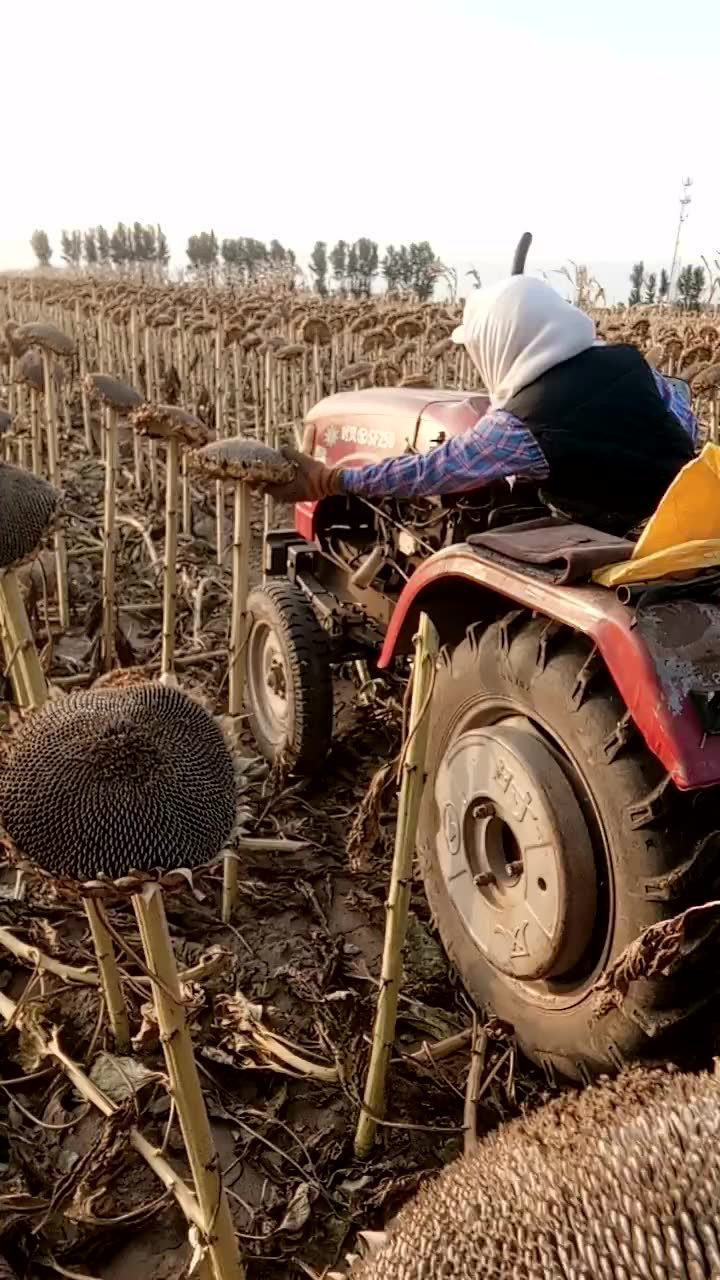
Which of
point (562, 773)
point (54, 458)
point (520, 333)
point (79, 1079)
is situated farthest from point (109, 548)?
point (562, 773)

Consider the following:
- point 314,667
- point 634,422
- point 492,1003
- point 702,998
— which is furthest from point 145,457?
point 702,998

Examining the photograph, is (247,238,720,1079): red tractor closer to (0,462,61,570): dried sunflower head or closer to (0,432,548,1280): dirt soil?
(0,432,548,1280): dirt soil

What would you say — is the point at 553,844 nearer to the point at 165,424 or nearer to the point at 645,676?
the point at 645,676

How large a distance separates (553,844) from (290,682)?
6.34 feet

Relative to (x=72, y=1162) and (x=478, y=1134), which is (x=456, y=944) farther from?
(x=72, y=1162)

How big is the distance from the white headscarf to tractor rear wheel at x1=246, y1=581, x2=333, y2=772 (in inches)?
52.8

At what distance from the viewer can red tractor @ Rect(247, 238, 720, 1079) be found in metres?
1.86

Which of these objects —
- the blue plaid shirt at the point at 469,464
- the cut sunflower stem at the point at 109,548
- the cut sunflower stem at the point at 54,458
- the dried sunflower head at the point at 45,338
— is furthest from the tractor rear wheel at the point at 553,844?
the dried sunflower head at the point at 45,338

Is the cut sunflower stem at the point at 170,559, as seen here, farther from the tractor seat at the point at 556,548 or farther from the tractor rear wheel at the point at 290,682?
the tractor seat at the point at 556,548

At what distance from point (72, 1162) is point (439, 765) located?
140cm

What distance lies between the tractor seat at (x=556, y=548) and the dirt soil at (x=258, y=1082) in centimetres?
87

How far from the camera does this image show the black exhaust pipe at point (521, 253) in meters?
3.35

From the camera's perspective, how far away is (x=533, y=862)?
2.22m

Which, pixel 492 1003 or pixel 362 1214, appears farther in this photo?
pixel 492 1003
